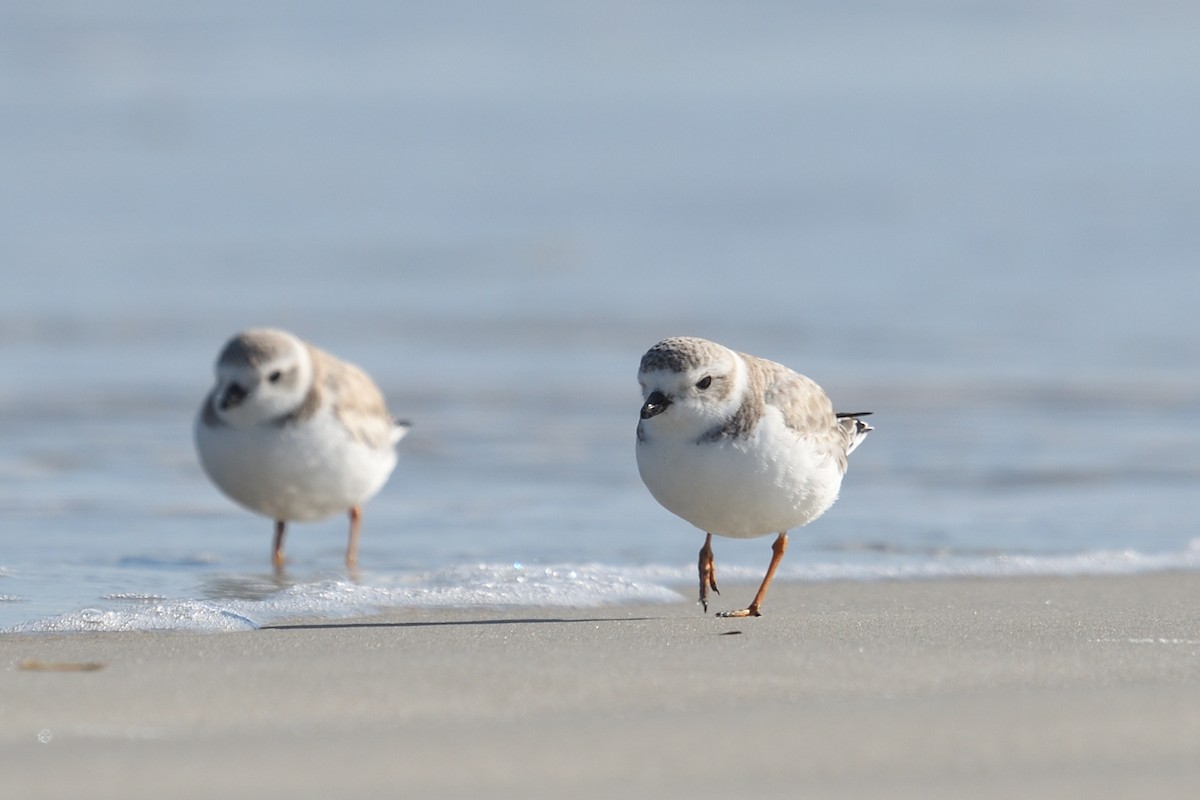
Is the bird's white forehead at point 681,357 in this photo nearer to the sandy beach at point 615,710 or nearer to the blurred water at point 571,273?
the sandy beach at point 615,710

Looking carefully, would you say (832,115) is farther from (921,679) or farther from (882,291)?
(921,679)

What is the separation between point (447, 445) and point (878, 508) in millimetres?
2640

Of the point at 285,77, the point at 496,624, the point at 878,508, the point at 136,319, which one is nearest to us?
the point at 496,624

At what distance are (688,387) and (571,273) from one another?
33.9ft

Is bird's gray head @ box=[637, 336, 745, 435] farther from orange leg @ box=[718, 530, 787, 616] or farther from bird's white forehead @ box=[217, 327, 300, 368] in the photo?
bird's white forehead @ box=[217, 327, 300, 368]

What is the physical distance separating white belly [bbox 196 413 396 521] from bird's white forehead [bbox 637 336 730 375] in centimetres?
211

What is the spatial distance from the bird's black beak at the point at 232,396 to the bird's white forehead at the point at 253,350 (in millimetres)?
93

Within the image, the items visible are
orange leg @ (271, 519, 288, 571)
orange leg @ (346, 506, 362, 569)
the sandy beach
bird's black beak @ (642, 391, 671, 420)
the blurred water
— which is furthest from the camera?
the blurred water

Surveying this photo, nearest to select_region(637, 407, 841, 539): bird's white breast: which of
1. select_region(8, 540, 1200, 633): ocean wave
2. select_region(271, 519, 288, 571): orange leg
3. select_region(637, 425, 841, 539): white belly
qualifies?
select_region(637, 425, 841, 539): white belly

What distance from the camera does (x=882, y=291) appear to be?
1464cm

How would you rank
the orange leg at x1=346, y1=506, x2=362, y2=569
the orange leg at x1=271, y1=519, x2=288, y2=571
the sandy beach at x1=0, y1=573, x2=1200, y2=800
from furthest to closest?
1. the orange leg at x1=346, y1=506, x2=362, y2=569
2. the orange leg at x1=271, y1=519, x2=288, y2=571
3. the sandy beach at x1=0, y1=573, x2=1200, y2=800

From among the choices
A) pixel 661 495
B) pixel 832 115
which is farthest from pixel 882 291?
pixel 832 115

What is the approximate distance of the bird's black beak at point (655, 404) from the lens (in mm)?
5578

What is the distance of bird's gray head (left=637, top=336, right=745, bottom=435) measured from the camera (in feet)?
18.4
